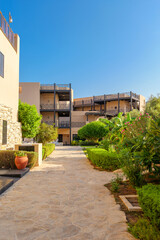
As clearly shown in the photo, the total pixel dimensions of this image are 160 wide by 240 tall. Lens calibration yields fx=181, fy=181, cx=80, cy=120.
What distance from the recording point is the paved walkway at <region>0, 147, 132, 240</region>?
121 inches

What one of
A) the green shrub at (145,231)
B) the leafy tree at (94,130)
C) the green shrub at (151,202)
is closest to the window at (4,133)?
the green shrub at (151,202)

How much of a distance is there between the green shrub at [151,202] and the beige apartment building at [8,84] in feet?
29.0

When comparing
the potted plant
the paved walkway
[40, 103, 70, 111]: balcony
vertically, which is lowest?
the paved walkway

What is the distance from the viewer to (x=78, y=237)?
2.98 metres

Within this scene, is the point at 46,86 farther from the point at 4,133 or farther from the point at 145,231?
the point at 145,231

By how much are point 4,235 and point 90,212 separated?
1786 mm

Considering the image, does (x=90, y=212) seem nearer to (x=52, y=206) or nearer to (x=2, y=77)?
(x=52, y=206)

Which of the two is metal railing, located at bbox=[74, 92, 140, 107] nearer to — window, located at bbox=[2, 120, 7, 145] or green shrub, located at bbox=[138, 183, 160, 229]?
window, located at bbox=[2, 120, 7, 145]

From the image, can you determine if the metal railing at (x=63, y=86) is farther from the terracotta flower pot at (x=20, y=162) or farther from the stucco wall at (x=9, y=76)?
the terracotta flower pot at (x=20, y=162)

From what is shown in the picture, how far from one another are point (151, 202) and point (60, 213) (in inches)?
78.4

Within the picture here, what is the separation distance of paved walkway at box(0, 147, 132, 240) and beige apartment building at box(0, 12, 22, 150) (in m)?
5.54

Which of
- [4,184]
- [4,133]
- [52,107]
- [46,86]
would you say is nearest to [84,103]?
[52,107]

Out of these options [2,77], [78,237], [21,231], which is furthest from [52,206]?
[2,77]

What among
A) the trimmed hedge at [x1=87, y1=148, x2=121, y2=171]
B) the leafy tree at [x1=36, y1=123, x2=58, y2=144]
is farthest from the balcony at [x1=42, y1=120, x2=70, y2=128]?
the trimmed hedge at [x1=87, y1=148, x2=121, y2=171]
